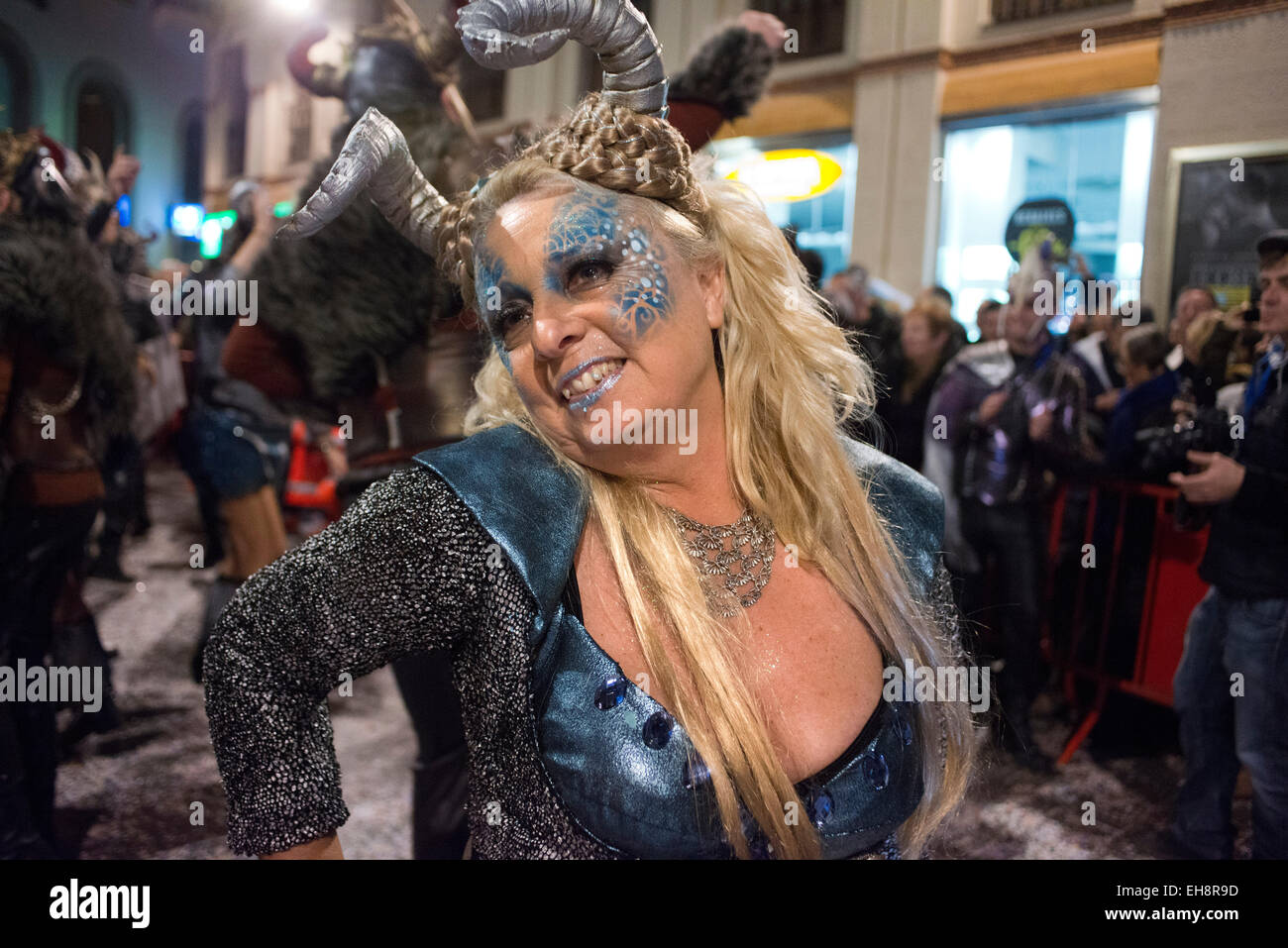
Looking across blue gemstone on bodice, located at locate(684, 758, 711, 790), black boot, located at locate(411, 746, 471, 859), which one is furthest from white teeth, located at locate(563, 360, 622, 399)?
black boot, located at locate(411, 746, 471, 859)

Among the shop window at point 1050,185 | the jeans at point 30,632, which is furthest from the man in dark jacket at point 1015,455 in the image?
the jeans at point 30,632

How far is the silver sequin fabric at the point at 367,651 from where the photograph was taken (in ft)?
3.43

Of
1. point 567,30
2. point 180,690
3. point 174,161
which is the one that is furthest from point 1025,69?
point 180,690

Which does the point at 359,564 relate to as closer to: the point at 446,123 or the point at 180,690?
the point at 446,123

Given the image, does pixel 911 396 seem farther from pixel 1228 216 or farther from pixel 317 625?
Result: pixel 317 625

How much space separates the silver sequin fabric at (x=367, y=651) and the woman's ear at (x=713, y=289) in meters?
0.45

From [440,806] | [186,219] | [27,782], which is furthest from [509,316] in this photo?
[27,782]

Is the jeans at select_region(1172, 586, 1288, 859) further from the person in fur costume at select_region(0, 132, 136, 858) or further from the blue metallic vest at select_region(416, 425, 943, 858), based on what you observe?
the person in fur costume at select_region(0, 132, 136, 858)

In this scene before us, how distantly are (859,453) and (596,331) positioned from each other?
506 millimetres

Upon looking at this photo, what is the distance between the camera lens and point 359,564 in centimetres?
104

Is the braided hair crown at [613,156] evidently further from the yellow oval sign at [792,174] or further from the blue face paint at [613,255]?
the yellow oval sign at [792,174]

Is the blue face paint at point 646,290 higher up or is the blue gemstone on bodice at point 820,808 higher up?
the blue face paint at point 646,290

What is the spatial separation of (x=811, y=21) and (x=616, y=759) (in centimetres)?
178

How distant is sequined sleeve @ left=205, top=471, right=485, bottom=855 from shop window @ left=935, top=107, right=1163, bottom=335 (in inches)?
66.6
